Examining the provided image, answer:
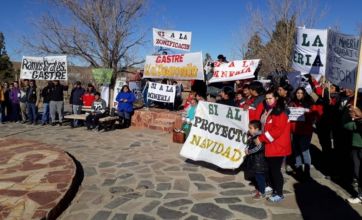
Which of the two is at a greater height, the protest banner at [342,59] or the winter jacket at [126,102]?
the protest banner at [342,59]

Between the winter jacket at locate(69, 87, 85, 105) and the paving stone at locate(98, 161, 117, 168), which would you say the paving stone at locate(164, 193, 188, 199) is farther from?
the winter jacket at locate(69, 87, 85, 105)

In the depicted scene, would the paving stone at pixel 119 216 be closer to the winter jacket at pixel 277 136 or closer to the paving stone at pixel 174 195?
the paving stone at pixel 174 195

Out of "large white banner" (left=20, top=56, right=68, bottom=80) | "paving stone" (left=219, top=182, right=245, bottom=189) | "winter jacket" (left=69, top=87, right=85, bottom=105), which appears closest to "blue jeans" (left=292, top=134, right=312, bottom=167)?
"paving stone" (left=219, top=182, right=245, bottom=189)

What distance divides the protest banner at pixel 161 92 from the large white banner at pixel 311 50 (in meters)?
6.23

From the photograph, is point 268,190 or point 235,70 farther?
point 235,70

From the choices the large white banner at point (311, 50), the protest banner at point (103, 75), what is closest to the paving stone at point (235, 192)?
the large white banner at point (311, 50)

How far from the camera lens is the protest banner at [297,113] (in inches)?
264

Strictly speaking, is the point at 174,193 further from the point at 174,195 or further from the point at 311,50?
the point at 311,50

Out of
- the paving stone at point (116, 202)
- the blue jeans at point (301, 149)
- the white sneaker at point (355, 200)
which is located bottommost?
the paving stone at point (116, 202)

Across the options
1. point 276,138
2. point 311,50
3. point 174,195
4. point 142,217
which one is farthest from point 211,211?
point 311,50

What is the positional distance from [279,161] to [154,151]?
14.4 ft

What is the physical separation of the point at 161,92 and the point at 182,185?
7.41m

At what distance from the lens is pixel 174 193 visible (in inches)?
245

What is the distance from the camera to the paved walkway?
5.32 m
